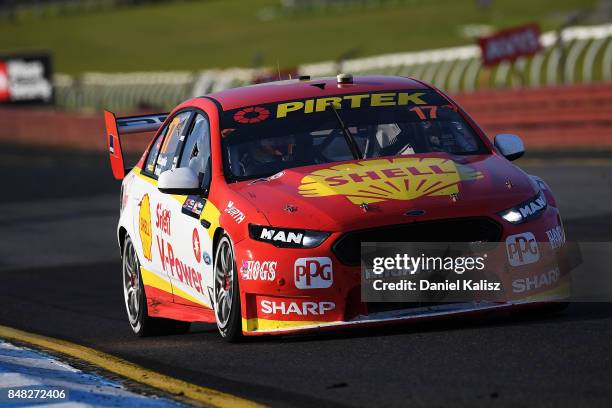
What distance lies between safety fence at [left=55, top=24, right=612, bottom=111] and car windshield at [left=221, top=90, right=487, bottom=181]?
14.5m

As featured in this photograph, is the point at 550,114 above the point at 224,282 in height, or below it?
below

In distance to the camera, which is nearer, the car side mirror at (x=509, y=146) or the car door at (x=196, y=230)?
the car door at (x=196, y=230)

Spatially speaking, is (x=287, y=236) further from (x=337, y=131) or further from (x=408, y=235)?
(x=337, y=131)

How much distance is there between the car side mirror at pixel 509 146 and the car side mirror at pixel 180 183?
1.82 meters

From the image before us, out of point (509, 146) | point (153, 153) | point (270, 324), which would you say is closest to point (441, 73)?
point (153, 153)

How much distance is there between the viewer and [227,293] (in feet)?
26.9

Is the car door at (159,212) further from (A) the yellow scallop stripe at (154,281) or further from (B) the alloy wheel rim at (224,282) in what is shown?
(B) the alloy wheel rim at (224,282)

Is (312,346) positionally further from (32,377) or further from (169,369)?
(32,377)

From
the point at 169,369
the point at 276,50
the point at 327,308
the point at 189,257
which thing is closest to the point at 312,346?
the point at 327,308

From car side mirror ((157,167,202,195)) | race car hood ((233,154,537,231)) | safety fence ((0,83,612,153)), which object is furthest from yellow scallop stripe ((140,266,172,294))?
safety fence ((0,83,612,153))

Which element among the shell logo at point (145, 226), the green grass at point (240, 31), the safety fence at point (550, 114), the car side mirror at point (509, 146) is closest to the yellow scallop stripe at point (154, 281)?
the shell logo at point (145, 226)

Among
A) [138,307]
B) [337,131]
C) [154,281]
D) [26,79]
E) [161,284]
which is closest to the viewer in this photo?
[337,131]

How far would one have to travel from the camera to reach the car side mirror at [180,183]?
8.69 meters

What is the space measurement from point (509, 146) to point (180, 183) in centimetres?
197
